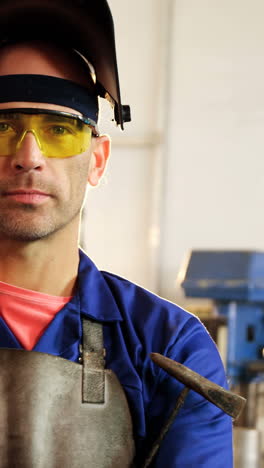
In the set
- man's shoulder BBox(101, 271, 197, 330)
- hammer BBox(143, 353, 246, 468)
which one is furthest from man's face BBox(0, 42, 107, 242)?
hammer BBox(143, 353, 246, 468)

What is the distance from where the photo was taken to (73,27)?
1251 mm

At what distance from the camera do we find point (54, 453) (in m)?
1.14

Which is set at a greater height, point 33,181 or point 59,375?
point 33,181

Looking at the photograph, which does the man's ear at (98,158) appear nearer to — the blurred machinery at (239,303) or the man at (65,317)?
the man at (65,317)

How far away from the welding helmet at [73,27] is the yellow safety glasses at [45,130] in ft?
0.32

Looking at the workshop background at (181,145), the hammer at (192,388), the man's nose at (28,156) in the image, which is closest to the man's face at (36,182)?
the man's nose at (28,156)

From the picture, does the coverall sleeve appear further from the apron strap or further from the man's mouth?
the man's mouth

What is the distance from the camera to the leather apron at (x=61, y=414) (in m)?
1.12

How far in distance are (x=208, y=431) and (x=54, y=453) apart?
8.9 inches

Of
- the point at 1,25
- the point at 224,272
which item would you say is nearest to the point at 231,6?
the point at 224,272

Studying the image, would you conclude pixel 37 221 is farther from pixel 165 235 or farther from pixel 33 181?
pixel 165 235

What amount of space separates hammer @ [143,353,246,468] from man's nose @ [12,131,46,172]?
325mm

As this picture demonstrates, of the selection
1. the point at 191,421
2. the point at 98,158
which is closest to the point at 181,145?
the point at 98,158

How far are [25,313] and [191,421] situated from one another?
0.30 m
